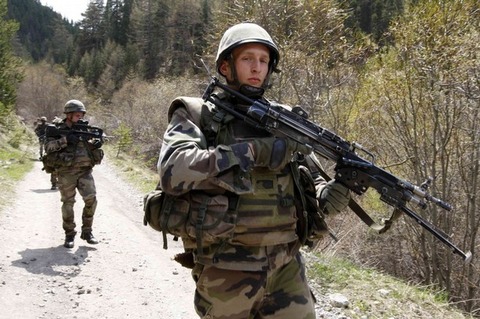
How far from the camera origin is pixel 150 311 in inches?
165

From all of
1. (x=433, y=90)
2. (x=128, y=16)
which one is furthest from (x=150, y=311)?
(x=128, y=16)

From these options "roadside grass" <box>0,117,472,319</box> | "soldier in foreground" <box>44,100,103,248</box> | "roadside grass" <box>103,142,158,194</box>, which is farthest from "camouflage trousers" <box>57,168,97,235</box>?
"roadside grass" <box>103,142,158,194</box>

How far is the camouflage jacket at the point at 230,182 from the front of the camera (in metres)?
2.00

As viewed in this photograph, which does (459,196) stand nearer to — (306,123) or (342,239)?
(342,239)

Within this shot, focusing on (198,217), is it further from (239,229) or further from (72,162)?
(72,162)

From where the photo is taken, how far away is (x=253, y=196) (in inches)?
85.0

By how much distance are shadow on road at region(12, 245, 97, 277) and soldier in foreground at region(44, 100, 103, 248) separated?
0.81ft

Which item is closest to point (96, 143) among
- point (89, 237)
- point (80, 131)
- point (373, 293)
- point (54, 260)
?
point (80, 131)

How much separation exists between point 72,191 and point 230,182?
478 centimetres

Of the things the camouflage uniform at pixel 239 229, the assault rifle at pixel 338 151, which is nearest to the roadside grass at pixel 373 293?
the assault rifle at pixel 338 151

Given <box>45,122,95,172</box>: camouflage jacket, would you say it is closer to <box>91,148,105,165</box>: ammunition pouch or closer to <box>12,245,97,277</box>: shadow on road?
<box>91,148,105,165</box>: ammunition pouch

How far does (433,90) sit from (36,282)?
5.99m

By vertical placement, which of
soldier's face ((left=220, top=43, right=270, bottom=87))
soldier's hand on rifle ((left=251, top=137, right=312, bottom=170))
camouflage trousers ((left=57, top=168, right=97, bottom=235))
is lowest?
camouflage trousers ((left=57, top=168, right=97, bottom=235))

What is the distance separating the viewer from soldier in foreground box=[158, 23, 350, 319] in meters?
2.03
